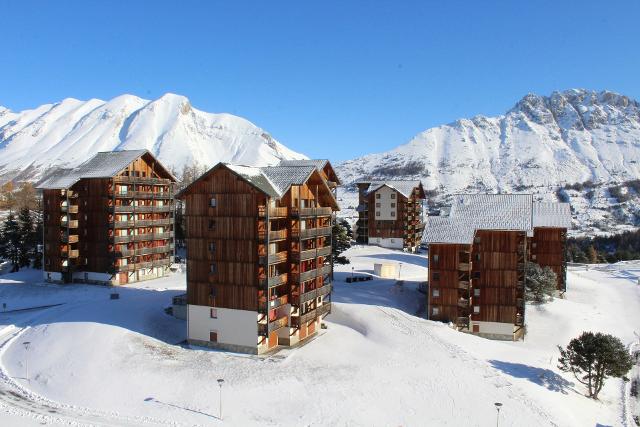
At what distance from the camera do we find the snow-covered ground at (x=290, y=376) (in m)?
35.3

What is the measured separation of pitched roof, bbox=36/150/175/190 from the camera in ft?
235

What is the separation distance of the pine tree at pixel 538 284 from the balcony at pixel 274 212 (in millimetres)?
37297

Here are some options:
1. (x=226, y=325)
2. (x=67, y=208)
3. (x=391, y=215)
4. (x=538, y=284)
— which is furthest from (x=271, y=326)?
(x=391, y=215)

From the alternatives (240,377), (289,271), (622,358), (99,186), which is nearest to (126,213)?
(99,186)

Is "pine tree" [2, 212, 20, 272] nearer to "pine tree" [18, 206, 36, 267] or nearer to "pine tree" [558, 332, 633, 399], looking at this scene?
"pine tree" [18, 206, 36, 267]

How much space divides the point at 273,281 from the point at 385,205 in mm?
77040

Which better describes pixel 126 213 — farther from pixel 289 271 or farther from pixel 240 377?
pixel 240 377

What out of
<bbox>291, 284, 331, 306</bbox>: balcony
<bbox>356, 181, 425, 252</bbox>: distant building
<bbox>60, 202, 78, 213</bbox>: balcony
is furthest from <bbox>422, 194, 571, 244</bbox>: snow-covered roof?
<bbox>356, 181, 425, 252</bbox>: distant building

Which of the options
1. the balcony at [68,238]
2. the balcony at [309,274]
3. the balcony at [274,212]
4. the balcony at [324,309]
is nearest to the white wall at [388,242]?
the balcony at [68,238]

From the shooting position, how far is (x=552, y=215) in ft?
267

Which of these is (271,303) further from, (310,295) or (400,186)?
(400,186)

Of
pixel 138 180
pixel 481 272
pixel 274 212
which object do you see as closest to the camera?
pixel 274 212

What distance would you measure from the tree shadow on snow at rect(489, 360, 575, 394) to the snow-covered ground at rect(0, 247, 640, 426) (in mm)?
123

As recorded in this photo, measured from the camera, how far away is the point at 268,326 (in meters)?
44.9
